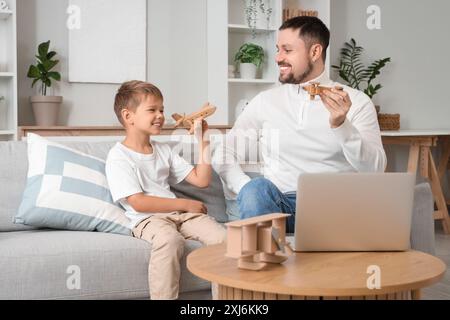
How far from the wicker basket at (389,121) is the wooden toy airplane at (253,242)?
3.86 metres

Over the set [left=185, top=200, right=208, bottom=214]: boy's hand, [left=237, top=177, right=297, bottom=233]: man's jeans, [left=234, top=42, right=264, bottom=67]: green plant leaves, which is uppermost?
[left=234, top=42, right=264, bottom=67]: green plant leaves

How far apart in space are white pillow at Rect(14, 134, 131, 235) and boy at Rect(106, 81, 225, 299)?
64mm

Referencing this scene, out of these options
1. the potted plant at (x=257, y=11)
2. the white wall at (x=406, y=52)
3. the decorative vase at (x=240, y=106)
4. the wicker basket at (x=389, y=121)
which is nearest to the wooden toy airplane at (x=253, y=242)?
the decorative vase at (x=240, y=106)

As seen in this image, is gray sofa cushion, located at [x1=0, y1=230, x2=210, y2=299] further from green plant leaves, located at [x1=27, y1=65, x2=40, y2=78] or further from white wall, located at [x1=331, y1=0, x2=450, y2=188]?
white wall, located at [x1=331, y1=0, x2=450, y2=188]

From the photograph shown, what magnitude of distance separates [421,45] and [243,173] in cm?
370

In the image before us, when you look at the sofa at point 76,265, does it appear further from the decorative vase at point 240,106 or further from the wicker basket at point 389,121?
the wicker basket at point 389,121

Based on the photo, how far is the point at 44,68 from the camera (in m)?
4.32

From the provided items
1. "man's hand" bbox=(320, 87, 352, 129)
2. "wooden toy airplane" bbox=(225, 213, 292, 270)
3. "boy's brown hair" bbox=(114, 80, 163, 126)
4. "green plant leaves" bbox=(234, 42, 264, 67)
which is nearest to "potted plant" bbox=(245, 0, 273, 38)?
"green plant leaves" bbox=(234, 42, 264, 67)

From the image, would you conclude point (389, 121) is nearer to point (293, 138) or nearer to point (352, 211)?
point (293, 138)

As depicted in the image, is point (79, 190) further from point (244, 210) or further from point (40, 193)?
point (244, 210)

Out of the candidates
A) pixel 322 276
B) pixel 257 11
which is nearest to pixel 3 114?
pixel 257 11

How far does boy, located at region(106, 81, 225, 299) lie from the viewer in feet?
7.04

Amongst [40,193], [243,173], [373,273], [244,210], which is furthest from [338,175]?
[40,193]
